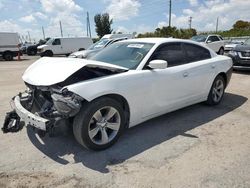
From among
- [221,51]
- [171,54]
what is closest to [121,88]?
[171,54]

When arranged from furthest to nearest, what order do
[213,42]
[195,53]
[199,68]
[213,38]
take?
[213,38]
[213,42]
[195,53]
[199,68]

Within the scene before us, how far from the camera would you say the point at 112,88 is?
3.56 m

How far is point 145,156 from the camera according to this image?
352 centimetres

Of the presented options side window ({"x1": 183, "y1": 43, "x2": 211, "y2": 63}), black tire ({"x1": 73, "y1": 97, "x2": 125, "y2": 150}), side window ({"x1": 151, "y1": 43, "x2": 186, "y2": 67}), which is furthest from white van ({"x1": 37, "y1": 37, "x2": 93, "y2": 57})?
black tire ({"x1": 73, "y1": 97, "x2": 125, "y2": 150})

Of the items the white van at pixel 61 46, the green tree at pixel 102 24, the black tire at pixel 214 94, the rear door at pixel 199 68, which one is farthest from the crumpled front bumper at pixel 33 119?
the green tree at pixel 102 24

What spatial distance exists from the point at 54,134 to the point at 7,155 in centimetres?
87

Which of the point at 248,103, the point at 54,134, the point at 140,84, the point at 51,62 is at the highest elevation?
the point at 51,62

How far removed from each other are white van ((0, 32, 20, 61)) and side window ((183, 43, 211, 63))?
19772 mm

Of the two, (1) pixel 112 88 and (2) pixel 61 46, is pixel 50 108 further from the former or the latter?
(2) pixel 61 46

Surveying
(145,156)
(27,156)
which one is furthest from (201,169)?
(27,156)

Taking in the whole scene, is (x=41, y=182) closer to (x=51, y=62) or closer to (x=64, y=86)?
(x=64, y=86)

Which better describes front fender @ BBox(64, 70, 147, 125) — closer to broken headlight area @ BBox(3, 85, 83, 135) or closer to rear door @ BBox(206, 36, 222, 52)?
broken headlight area @ BBox(3, 85, 83, 135)

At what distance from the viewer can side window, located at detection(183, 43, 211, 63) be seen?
16.4 ft

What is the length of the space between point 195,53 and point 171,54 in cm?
79
